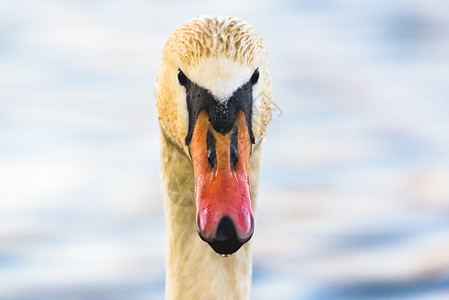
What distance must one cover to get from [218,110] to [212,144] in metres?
0.14

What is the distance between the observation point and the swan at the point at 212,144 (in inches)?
136

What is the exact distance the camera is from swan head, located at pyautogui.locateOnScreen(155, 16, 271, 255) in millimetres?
3408

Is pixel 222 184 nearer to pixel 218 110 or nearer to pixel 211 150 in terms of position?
pixel 211 150

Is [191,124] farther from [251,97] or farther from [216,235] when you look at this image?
[216,235]

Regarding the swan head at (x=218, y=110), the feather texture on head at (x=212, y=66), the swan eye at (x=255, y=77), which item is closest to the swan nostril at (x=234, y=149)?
the swan head at (x=218, y=110)

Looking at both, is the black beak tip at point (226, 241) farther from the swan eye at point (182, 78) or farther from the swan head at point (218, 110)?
the swan eye at point (182, 78)

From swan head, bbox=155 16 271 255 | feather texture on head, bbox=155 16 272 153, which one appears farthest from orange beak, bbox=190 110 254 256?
feather texture on head, bbox=155 16 272 153

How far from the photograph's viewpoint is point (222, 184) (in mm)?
3506

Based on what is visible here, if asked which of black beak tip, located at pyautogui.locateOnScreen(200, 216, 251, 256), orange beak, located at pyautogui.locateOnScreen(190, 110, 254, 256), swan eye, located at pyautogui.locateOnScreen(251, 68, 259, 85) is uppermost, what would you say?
swan eye, located at pyautogui.locateOnScreen(251, 68, 259, 85)

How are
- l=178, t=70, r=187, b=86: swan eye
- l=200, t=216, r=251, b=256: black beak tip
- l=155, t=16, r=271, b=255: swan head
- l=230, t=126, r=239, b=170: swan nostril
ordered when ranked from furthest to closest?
l=178, t=70, r=187, b=86: swan eye < l=230, t=126, r=239, b=170: swan nostril < l=155, t=16, r=271, b=255: swan head < l=200, t=216, r=251, b=256: black beak tip

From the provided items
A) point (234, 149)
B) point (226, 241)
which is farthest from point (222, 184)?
point (226, 241)

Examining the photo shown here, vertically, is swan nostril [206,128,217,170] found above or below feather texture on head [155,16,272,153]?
below

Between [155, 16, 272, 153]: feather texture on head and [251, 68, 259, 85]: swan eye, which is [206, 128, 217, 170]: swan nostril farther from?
[251, 68, 259, 85]: swan eye

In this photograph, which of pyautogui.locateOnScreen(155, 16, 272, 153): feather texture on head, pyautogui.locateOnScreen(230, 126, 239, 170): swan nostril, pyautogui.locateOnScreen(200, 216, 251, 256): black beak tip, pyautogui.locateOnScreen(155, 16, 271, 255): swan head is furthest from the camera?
pyautogui.locateOnScreen(155, 16, 272, 153): feather texture on head
